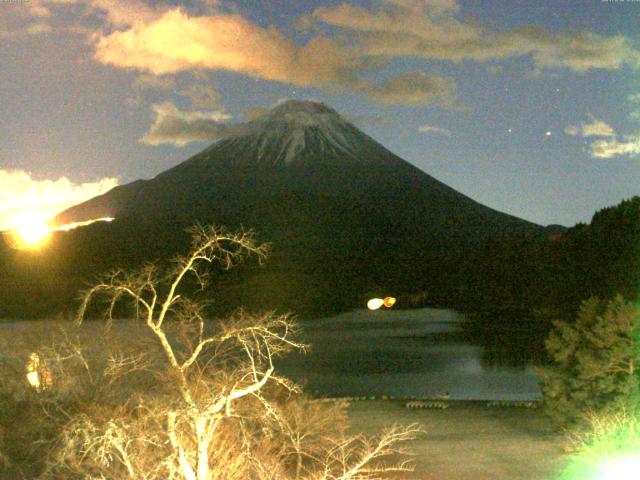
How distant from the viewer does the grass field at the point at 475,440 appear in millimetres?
13796

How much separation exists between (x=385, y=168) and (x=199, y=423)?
118 metres

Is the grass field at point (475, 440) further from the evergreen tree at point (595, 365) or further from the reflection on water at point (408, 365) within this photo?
the reflection on water at point (408, 365)

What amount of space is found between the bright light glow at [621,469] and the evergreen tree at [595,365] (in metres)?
2.82

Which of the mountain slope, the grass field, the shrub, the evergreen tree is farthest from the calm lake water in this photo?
the mountain slope

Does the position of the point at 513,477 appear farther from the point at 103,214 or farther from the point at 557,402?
the point at 103,214

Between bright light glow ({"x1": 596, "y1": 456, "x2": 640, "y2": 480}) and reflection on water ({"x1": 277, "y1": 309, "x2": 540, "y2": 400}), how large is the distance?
51.8 ft

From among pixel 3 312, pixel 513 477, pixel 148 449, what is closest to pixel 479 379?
pixel 513 477

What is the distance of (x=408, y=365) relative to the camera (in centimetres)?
4047

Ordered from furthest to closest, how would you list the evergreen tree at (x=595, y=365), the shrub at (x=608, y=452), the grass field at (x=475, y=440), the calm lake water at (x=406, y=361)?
the calm lake water at (x=406, y=361) → the evergreen tree at (x=595, y=365) → the grass field at (x=475, y=440) → the shrub at (x=608, y=452)

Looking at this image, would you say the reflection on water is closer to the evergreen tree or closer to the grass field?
the grass field

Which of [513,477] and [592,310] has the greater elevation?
[592,310]

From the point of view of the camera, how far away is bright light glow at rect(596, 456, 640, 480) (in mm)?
12002

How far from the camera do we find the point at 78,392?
14836 mm

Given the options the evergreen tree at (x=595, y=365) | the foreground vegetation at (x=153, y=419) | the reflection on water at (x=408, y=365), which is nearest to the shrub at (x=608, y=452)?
the evergreen tree at (x=595, y=365)
